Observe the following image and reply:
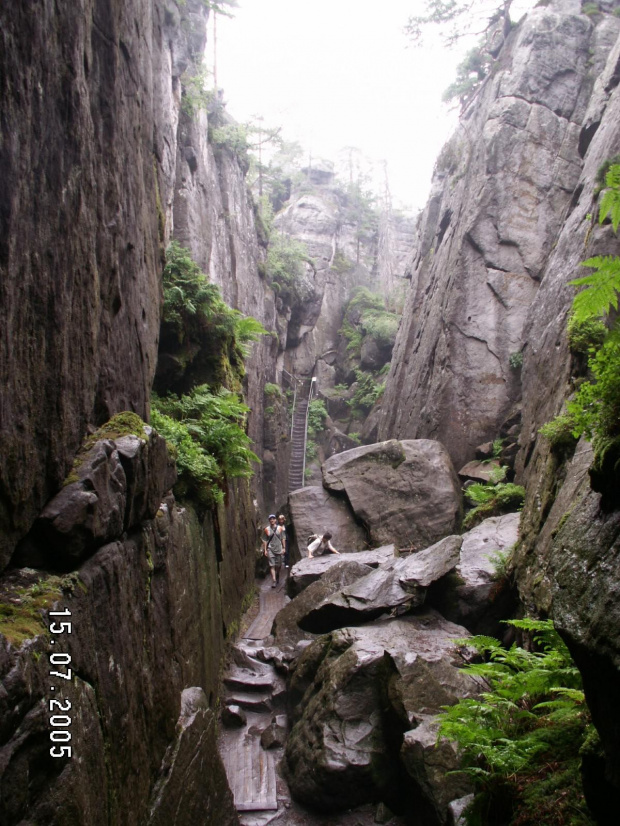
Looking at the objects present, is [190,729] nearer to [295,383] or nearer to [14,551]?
[14,551]

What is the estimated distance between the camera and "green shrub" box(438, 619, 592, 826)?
285 cm

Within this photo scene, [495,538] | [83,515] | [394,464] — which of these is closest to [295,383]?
[394,464]

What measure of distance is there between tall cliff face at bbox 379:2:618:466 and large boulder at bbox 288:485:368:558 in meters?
3.76

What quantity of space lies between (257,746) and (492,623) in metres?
3.84

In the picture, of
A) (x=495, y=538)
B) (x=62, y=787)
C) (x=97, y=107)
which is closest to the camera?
(x=62, y=787)

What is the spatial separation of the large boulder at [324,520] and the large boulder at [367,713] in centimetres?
671

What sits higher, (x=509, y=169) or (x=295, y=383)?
(x=509, y=169)

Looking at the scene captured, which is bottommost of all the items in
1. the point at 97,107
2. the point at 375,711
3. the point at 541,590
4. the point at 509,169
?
the point at 375,711

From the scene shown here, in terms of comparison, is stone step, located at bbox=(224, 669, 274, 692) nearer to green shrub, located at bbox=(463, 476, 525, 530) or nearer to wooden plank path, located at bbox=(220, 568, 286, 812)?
wooden plank path, located at bbox=(220, 568, 286, 812)

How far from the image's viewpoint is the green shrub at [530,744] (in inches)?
112

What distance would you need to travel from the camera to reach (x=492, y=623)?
27.5ft

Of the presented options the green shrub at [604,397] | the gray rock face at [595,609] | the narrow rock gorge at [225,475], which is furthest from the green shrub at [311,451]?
the green shrub at [604,397]

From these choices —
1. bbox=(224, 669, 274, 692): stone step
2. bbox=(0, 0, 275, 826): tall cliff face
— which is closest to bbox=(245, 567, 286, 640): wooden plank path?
bbox=(224, 669, 274, 692): stone step

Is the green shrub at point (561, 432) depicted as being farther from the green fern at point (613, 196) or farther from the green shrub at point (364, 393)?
the green shrub at point (364, 393)
